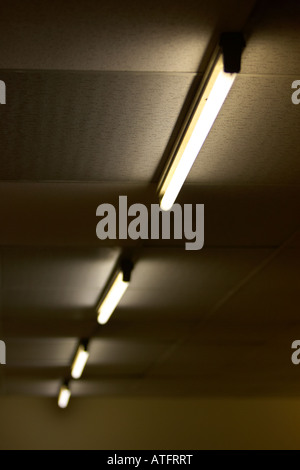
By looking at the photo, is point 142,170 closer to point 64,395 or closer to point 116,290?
point 116,290

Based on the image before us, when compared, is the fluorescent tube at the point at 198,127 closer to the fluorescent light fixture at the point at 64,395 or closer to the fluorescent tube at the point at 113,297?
the fluorescent tube at the point at 113,297

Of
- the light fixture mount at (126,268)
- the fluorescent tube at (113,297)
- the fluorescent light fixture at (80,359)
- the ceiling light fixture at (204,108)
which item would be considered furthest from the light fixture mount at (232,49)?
the fluorescent light fixture at (80,359)

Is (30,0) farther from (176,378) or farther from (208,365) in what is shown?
(176,378)

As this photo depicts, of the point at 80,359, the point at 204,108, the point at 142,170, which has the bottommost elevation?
the point at 204,108

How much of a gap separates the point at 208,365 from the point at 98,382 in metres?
1.62

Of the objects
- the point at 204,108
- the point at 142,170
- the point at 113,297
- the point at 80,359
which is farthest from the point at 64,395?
the point at 204,108

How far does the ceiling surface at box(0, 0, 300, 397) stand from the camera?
2.68m

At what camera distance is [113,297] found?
5.57 meters

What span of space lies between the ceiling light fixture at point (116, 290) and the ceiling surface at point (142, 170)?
96mm

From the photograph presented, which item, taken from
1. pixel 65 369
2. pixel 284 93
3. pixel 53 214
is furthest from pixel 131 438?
pixel 284 93

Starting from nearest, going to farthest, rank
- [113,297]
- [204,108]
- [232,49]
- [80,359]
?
1. [232,49]
2. [204,108]
3. [113,297]
4. [80,359]

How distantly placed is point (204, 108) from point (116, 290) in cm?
269

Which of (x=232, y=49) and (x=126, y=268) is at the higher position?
(x=126, y=268)

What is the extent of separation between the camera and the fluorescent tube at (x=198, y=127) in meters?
2.76
